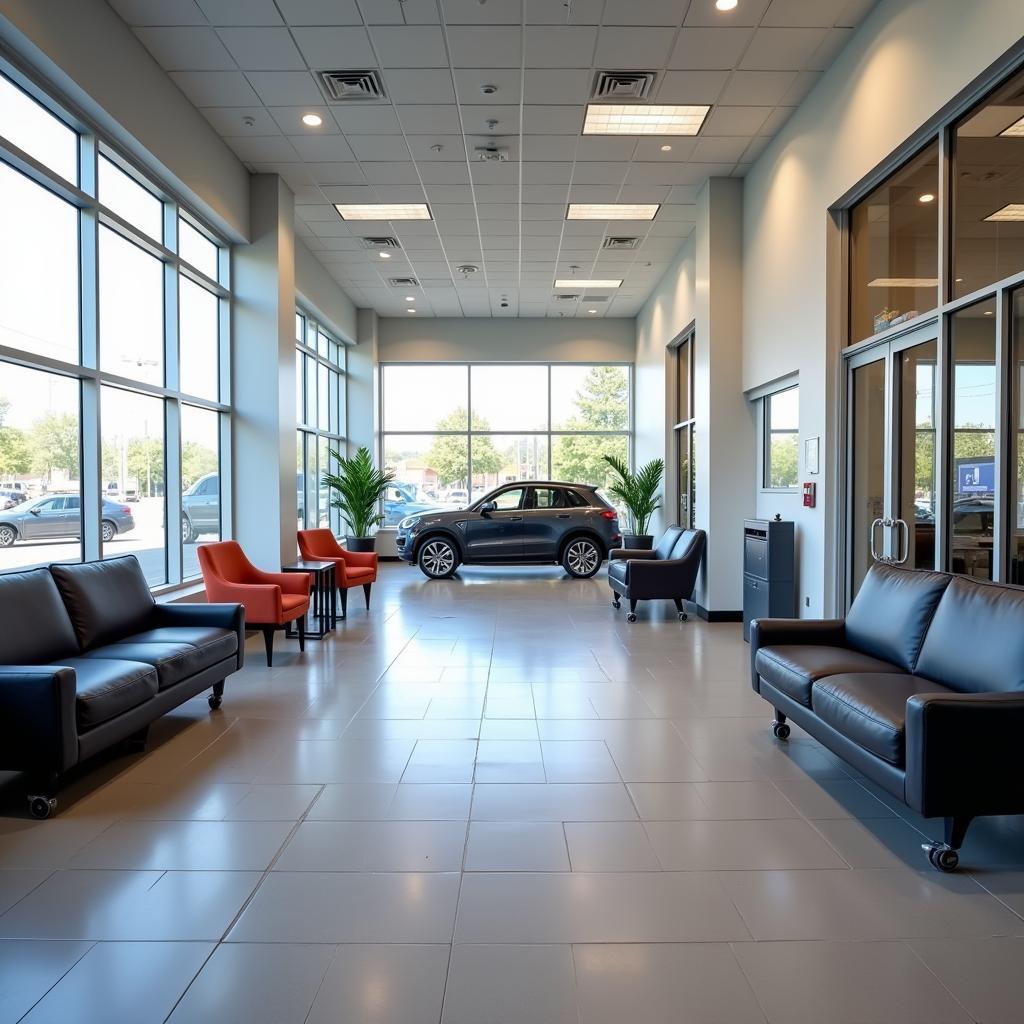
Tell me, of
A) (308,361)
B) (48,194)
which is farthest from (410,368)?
(48,194)

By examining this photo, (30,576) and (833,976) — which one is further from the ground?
(30,576)

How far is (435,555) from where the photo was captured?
10.8m

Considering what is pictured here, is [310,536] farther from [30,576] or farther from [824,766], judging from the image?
[824,766]

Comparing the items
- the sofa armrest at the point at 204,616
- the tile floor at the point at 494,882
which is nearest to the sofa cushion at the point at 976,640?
the tile floor at the point at 494,882

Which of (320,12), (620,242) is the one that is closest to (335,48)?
(320,12)

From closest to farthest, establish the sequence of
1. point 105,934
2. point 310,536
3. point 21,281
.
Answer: point 105,934
point 21,281
point 310,536

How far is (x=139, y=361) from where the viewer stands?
230 inches

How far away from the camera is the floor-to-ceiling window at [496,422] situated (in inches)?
524

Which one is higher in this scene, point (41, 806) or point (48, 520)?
point (48, 520)

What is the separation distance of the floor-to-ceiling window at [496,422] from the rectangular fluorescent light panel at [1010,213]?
9.43 meters

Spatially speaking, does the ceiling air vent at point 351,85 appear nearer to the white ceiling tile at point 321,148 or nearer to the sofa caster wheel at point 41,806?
the white ceiling tile at point 321,148

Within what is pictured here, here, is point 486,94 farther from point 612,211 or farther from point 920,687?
point 920,687

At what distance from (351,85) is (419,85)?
502mm

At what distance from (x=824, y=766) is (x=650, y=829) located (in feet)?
3.67
